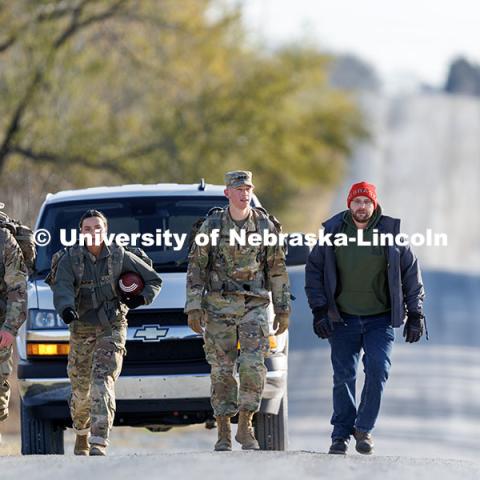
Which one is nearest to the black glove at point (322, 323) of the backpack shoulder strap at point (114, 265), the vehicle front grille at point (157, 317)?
the vehicle front grille at point (157, 317)

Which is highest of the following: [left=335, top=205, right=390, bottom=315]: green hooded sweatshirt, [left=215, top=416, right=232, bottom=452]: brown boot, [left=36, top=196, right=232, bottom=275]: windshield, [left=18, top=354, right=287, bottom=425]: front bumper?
[left=36, top=196, right=232, bottom=275]: windshield

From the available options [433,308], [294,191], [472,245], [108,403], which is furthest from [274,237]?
[472,245]

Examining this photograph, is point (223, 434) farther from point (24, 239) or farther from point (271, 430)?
point (24, 239)

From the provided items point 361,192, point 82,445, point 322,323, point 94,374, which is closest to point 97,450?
point 94,374

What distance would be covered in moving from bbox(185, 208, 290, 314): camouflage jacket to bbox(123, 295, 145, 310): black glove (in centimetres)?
32

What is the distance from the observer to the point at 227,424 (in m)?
10.4

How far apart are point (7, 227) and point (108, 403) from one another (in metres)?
1.27

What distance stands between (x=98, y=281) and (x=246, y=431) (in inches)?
51.3

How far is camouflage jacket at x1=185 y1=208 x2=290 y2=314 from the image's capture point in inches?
409

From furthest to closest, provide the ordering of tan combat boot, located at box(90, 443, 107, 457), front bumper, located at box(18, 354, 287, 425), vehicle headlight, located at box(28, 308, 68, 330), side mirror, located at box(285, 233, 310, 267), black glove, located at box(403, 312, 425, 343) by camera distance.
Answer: side mirror, located at box(285, 233, 310, 267) → vehicle headlight, located at box(28, 308, 68, 330) → front bumper, located at box(18, 354, 287, 425) → black glove, located at box(403, 312, 425, 343) → tan combat boot, located at box(90, 443, 107, 457)

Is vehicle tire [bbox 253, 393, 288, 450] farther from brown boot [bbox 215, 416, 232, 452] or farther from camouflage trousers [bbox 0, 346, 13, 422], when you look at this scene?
camouflage trousers [bbox 0, 346, 13, 422]

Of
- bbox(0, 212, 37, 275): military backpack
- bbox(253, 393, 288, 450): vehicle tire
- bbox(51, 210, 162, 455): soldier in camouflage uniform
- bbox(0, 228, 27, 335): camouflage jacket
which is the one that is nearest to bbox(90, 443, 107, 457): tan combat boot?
bbox(51, 210, 162, 455): soldier in camouflage uniform

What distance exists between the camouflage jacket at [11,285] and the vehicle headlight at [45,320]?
0.47 m

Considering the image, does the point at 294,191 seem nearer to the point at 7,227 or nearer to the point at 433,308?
the point at 433,308
